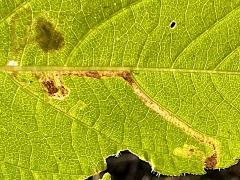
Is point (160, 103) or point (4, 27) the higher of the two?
point (4, 27)

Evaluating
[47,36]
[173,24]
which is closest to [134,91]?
[173,24]

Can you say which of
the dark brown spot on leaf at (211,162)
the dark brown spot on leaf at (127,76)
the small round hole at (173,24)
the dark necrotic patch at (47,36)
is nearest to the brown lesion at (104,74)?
the dark brown spot on leaf at (127,76)

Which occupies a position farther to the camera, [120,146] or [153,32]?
[120,146]

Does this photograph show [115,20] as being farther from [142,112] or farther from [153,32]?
[142,112]

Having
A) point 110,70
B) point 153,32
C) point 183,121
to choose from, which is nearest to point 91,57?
point 110,70

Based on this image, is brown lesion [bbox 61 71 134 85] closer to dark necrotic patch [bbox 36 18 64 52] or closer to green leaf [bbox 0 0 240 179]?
green leaf [bbox 0 0 240 179]

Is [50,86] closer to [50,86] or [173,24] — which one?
[50,86]

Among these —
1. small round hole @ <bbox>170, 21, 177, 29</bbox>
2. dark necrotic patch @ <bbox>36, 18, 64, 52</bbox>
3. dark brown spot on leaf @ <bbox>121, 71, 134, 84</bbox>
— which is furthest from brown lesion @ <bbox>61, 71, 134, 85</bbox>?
small round hole @ <bbox>170, 21, 177, 29</bbox>
